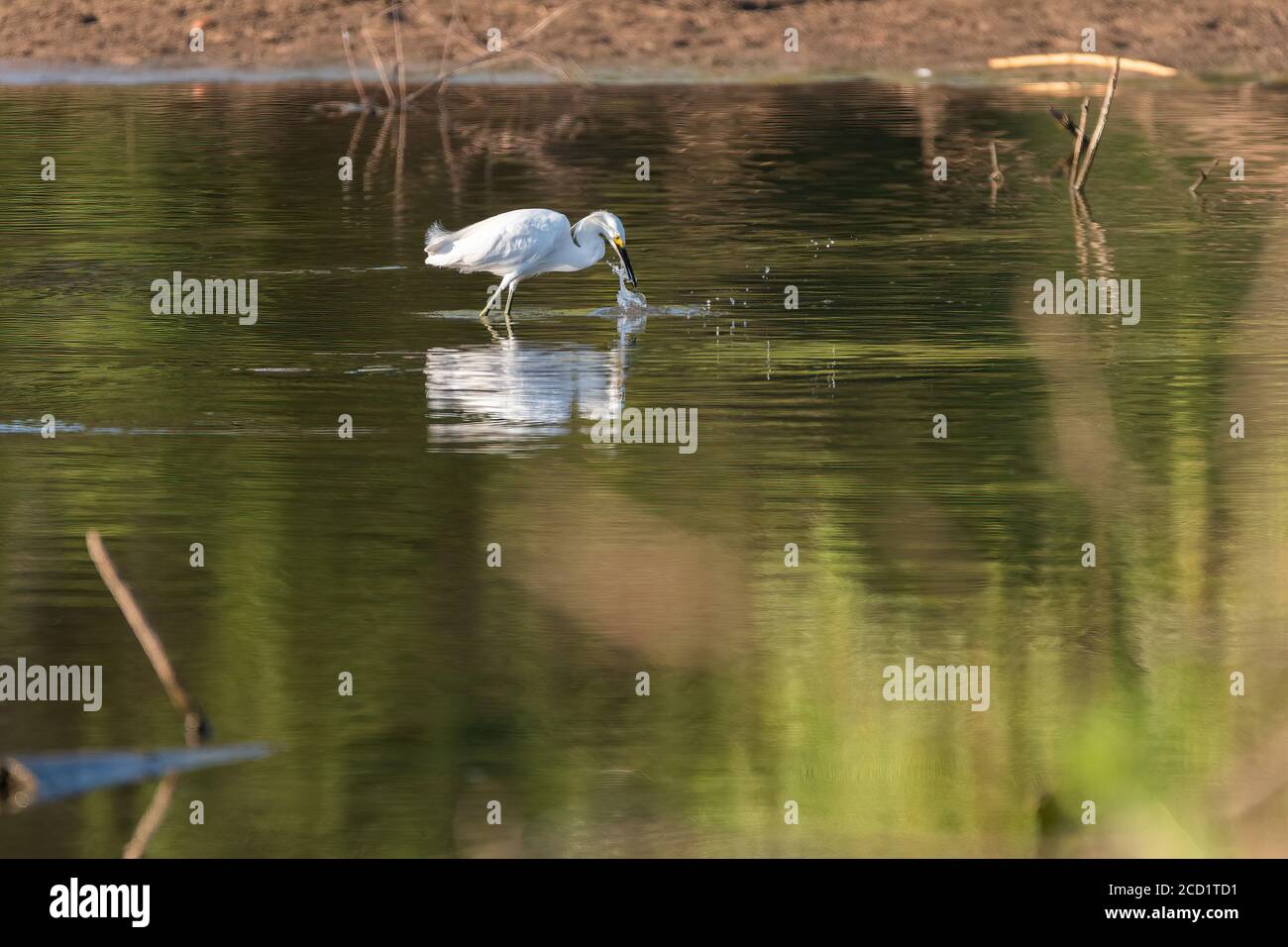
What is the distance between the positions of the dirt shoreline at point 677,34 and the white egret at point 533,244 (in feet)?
73.4

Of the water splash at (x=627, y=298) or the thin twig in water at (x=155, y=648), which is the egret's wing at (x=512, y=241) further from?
the thin twig in water at (x=155, y=648)

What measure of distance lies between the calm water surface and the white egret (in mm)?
461

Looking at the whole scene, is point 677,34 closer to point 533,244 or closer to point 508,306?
point 508,306

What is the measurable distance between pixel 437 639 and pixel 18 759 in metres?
2.26

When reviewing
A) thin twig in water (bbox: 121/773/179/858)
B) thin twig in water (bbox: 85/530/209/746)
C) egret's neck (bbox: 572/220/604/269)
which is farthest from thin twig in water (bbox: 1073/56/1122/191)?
thin twig in water (bbox: 121/773/179/858)

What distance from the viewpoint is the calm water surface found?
827 cm

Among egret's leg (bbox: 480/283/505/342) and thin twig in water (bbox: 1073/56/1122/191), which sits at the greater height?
thin twig in water (bbox: 1073/56/1122/191)

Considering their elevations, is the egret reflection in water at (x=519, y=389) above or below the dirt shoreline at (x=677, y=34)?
below

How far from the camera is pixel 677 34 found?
4103 cm

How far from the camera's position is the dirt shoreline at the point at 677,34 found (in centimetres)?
4019

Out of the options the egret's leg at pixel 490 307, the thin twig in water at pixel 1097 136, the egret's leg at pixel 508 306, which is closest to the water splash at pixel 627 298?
the egret's leg at pixel 508 306

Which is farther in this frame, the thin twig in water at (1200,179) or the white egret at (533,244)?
the thin twig in water at (1200,179)

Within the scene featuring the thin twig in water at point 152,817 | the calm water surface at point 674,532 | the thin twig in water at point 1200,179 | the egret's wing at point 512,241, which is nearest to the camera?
the thin twig in water at point 152,817

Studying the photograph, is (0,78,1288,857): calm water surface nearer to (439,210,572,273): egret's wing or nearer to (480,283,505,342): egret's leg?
(480,283,505,342): egret's leg
